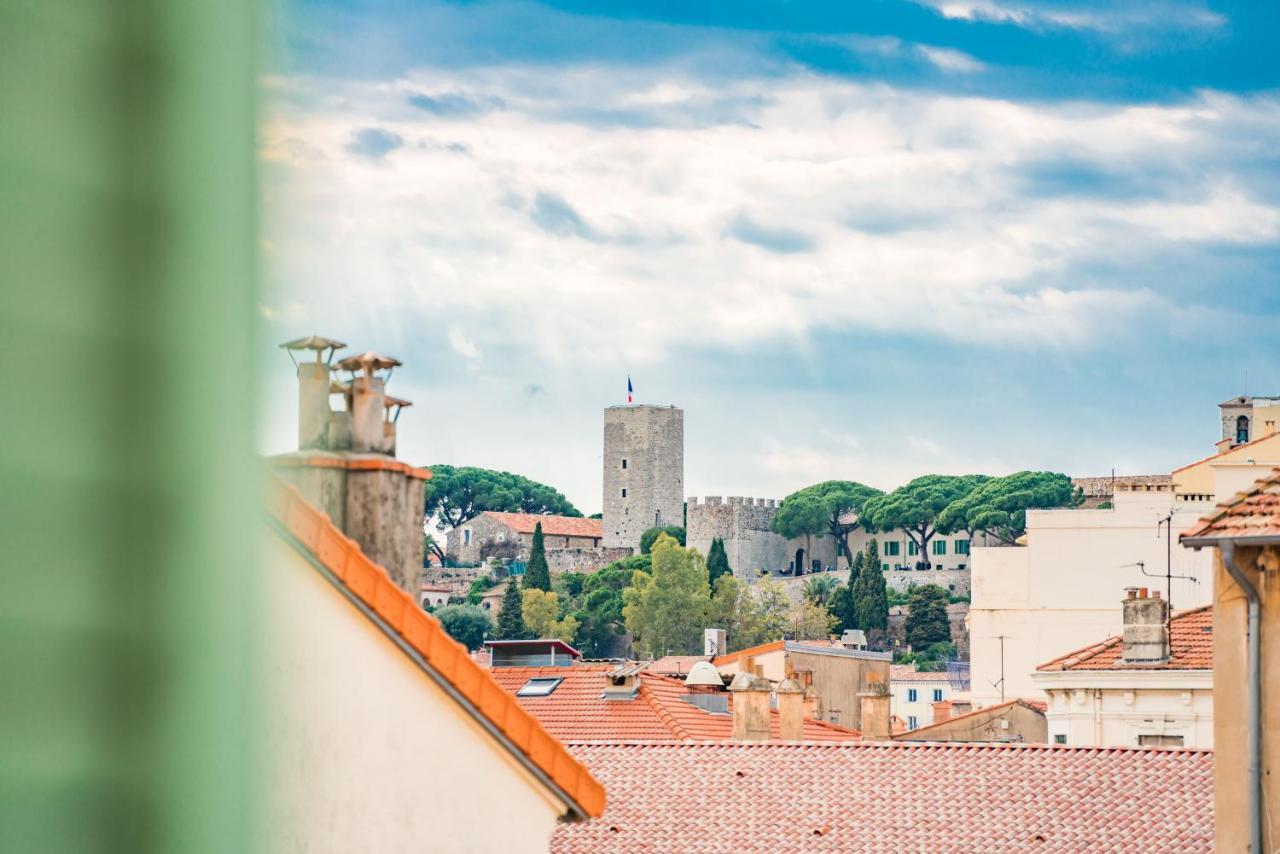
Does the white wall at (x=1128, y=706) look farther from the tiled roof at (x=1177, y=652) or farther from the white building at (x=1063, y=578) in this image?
the white building at (x=1063, y=578)

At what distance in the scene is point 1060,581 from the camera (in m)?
34.6

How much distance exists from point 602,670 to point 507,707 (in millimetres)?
17482

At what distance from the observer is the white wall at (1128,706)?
17.9 m

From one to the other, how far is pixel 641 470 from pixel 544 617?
32235mm

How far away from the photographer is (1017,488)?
91.3 m

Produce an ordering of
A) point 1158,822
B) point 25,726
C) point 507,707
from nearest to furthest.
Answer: point 25,726
point 507,707
point 1158,822

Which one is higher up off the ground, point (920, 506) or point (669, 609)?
point (920, 506)

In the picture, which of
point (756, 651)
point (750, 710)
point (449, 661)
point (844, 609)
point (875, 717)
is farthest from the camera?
point (844, 609)

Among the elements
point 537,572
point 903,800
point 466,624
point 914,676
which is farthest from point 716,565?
point 903,800

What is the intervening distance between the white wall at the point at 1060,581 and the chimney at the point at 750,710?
1426 centimetres

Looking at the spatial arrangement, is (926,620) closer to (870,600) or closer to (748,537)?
(870,600)

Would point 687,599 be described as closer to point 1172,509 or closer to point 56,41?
point 1172,509

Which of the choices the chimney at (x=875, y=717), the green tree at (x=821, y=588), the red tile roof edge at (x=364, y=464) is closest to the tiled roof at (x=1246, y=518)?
the red tile roof edge at (x=364, y=464)

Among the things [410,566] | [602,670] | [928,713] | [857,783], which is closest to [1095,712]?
[857,783]
